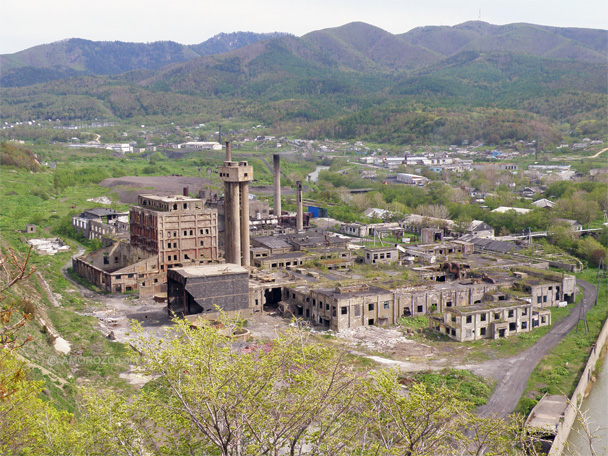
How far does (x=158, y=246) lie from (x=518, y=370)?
2939 centimetres

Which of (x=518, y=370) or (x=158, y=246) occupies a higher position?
(x=158, y=246)

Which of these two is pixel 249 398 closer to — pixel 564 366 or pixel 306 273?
pixel 564 366

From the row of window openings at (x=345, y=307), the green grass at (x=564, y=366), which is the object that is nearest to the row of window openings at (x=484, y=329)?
the green grass at (x=564, y=366)

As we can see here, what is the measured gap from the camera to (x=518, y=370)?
35781mm

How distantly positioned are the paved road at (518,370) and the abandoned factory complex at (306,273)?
5.72 ft

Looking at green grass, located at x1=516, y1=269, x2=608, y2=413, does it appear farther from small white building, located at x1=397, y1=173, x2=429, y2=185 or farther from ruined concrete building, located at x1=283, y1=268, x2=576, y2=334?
small white building, located at x1=397, y1=173, x2=429, y2=185

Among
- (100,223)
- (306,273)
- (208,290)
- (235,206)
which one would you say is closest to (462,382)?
(208,290)

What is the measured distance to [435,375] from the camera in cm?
3394

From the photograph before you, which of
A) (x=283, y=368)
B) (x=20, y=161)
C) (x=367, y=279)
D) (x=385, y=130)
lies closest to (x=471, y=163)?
(x=385, y=130)

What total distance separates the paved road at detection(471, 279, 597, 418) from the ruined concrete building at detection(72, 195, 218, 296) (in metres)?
24.9

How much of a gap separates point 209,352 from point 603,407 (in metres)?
23.6

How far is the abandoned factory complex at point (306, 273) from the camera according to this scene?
142 ft

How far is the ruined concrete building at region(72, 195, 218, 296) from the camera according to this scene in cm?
5247

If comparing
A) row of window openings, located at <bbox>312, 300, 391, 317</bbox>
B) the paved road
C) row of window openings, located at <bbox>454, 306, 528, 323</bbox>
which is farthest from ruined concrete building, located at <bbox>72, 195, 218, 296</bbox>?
the paved road
